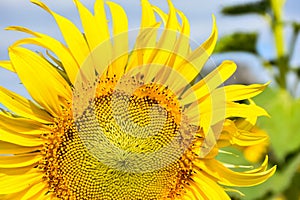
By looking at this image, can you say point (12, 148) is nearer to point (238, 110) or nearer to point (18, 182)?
point (18, 182)

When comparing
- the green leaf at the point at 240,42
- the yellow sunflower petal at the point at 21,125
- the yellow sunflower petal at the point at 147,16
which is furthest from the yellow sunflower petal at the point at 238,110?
the green leaf at the point at 240,42

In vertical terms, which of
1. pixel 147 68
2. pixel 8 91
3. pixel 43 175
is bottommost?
pixel 43 175

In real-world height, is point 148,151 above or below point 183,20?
below

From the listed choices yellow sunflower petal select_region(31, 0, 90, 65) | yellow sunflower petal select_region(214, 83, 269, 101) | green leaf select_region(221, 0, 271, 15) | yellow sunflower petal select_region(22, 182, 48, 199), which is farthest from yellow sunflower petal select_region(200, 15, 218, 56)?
green leaf select_region(221, 0, 271, 15)

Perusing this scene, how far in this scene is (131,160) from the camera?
6.14ft

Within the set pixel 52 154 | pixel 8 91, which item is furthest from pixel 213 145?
pixel 8 91

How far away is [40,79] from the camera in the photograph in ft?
6.21

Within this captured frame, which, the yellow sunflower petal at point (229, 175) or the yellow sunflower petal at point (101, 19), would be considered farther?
the yellow sunflower petal at point (229, 175)

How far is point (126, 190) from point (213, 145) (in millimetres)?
297

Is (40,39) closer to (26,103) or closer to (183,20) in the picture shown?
(26,103)

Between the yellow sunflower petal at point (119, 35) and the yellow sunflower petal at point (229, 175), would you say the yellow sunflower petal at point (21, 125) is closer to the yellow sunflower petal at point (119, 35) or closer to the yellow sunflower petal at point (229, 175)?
the yellow sunflower petal at point (119, 35)

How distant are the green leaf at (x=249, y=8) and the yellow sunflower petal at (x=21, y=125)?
9.07 ft

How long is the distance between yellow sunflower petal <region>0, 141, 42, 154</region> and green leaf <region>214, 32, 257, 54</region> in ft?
7.69

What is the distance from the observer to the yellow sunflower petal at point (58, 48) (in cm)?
185
